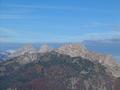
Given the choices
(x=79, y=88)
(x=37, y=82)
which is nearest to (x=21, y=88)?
(x=37, y=82)

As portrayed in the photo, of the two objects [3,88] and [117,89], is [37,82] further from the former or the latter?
[117,89]

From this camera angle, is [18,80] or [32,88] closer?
[32,88]

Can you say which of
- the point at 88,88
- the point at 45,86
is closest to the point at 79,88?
the point at 88,88

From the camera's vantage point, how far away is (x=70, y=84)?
7825 inches

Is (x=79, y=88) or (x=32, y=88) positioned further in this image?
(x=79, y=88)

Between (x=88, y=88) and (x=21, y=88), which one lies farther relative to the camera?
(x=88, y=88)

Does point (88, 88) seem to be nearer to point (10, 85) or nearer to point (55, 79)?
point (55, 79)

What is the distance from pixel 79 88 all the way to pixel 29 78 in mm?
24476

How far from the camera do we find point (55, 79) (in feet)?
654

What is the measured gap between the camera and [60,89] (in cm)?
18988

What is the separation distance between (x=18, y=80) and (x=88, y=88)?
3371 cm

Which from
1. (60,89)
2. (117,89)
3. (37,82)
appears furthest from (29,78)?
(117,89)

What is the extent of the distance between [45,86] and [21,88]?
14338mm

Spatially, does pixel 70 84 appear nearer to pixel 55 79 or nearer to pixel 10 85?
pixel 55 79
